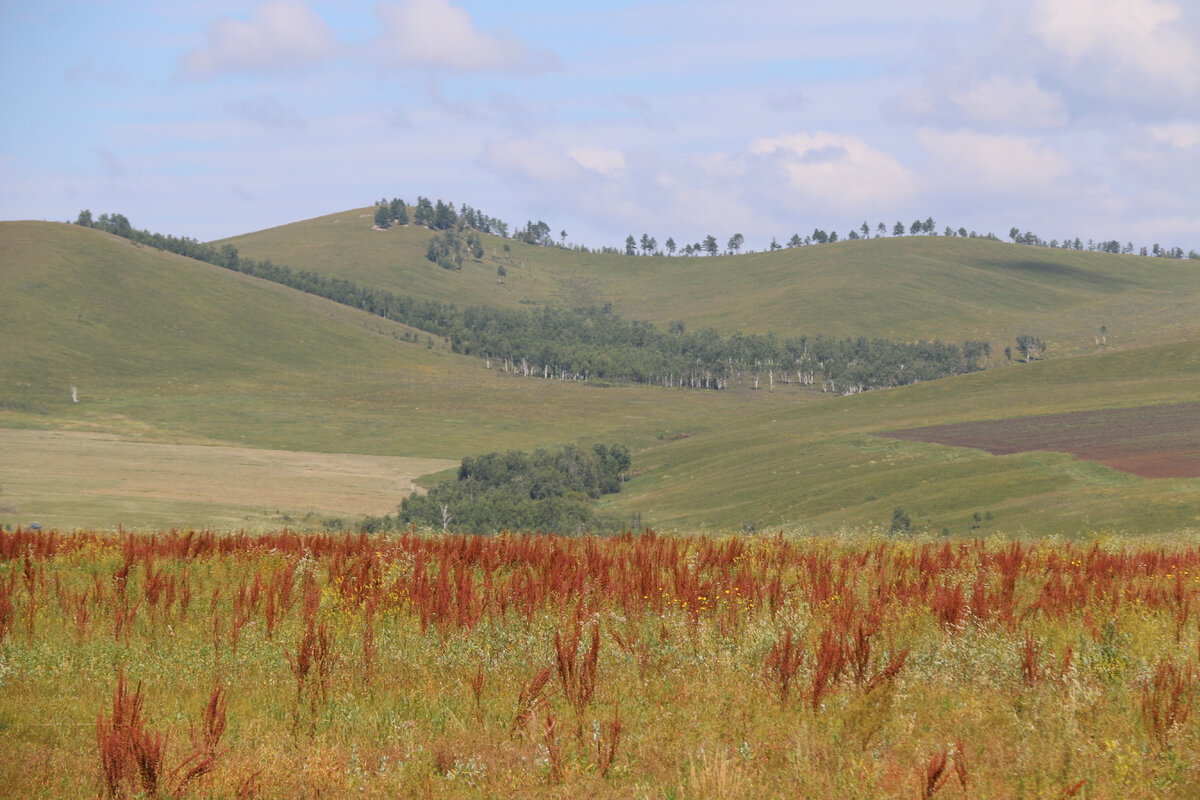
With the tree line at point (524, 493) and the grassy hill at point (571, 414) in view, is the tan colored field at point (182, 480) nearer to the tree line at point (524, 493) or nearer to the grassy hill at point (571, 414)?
the grassy hill at point (571, 414)

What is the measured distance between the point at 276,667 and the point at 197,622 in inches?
79.9

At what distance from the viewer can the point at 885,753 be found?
6.25 metres

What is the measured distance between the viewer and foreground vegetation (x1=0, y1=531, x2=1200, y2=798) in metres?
6.05

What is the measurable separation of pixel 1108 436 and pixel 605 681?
6645cm

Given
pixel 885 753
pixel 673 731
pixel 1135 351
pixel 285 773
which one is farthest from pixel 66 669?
pixel 1135 351

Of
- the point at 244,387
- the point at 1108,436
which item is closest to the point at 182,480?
the point at 1108,436

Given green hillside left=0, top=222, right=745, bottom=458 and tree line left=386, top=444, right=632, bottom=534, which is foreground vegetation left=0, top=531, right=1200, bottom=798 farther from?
green hillside left=0, top=222, right=745, bottom=458

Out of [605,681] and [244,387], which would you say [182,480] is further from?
[605,681]

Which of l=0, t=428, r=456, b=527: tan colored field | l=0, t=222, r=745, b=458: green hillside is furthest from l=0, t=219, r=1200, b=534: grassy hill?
l=0, t=428, r=456, b=527: tan colored field

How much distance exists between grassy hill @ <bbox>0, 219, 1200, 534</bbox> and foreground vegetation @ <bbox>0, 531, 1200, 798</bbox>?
31.6m

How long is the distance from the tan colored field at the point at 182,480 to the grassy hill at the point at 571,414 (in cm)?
113

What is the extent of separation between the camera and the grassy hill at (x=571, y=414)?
57156mm

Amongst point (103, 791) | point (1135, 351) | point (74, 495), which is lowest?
point (74, 495)

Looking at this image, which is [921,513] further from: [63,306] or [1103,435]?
[63,306]
